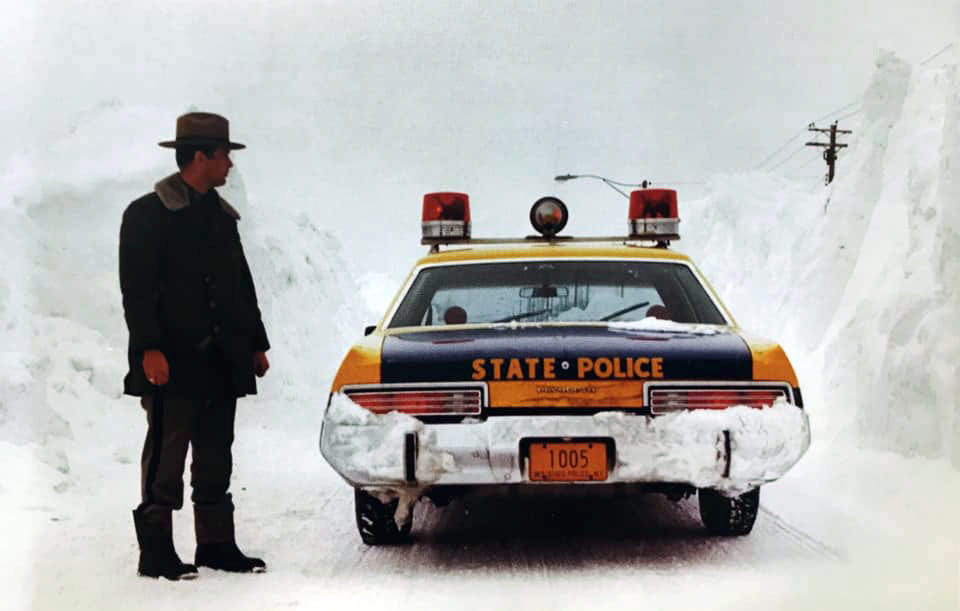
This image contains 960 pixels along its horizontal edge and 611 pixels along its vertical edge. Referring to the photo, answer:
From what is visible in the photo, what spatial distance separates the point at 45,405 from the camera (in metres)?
8.06

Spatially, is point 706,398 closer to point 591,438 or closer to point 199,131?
point 591,438

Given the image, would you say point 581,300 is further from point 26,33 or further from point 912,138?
point 912,138

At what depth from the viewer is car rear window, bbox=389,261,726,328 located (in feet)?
19.6

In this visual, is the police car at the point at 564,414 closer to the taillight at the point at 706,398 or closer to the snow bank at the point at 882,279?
the taillight at the point at 706,398

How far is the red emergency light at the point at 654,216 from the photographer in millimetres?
7152

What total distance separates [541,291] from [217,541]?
84.1 inches

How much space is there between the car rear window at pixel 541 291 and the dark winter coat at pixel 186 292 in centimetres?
101

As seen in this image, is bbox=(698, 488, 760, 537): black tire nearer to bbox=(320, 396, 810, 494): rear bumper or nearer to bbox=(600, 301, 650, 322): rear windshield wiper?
bbox=(320, 396, 810, 494): rear bumper

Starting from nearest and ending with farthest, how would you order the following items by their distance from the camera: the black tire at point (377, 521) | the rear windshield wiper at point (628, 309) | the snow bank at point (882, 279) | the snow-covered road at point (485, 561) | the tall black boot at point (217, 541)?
the snow-covered road at point (485, 561)
the tall black boot at point (217, 541)
the black tire at point (377, 521)
the rear windshield wiper at point (628, 309)
the snow bank at point (882, 279)

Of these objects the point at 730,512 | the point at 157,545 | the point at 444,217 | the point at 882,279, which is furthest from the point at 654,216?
the point at 882,279

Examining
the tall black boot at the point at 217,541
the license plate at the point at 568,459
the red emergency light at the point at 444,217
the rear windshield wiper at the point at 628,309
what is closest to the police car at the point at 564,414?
the license plate at the point at 568,459

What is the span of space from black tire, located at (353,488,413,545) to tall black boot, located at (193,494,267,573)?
514 mm

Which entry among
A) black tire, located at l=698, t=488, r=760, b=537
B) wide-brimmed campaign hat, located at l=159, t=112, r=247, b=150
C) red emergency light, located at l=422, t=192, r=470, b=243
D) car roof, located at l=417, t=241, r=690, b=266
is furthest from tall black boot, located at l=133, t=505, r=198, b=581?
red emergency light, located at l=422, t=192, r=470, b=243

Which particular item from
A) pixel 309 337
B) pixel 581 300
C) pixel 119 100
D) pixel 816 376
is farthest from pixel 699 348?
pixel 309 337
